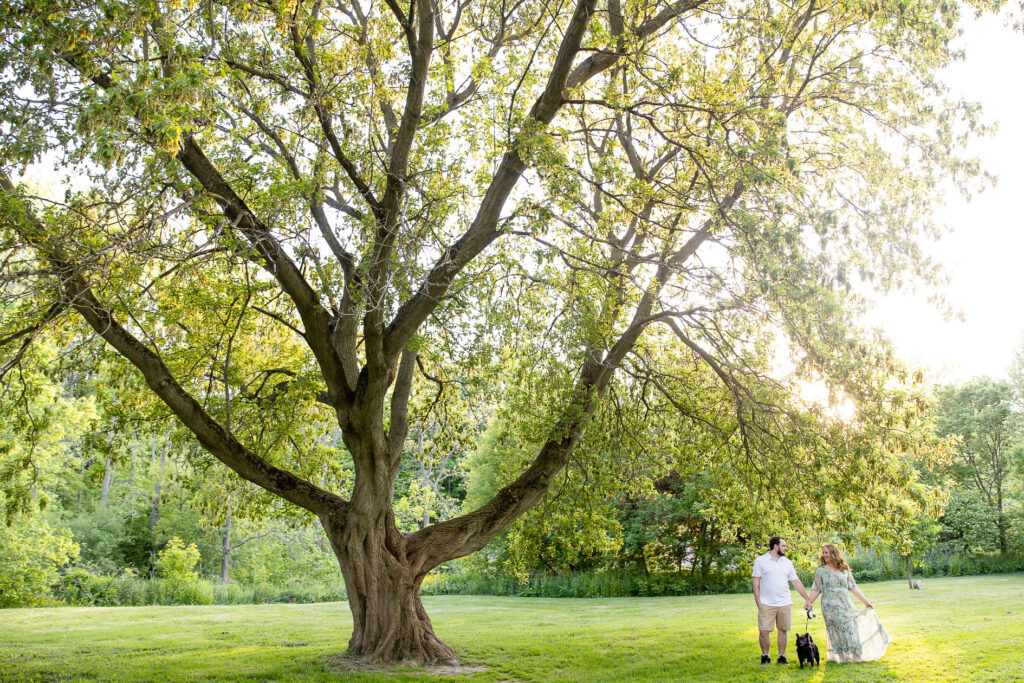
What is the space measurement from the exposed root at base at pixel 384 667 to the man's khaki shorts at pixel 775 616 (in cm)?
401

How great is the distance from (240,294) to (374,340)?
2826 mm

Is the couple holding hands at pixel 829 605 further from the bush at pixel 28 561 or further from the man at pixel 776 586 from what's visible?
the bush at pixel 28 561

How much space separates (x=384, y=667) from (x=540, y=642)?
433 centimetres

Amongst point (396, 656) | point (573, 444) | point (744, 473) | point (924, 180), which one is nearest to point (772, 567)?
point (744, 473)

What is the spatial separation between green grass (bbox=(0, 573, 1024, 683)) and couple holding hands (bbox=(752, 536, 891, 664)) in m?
Result: 0.27

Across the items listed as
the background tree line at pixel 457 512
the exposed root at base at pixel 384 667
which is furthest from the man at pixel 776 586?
the exposed root at base at pixel 384 667

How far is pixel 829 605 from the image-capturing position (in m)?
9.48

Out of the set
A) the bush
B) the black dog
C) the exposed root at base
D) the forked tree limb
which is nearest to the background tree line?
the bush

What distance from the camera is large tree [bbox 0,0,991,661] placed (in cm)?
805

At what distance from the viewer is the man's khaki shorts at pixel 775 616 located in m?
9.67

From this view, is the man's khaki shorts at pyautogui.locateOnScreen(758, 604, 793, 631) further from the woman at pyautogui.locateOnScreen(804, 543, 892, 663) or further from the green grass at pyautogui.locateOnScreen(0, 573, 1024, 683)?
the green grass at pyautogui.locateOnScreen(0, 573, 1024, 683)

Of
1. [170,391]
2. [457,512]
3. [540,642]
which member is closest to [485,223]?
[170,391]

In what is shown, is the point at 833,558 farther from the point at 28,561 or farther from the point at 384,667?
the point at 28,561

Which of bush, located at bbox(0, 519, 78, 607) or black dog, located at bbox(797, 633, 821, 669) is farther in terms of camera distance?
bush, located at bbox(0, 519, 78, 607)
